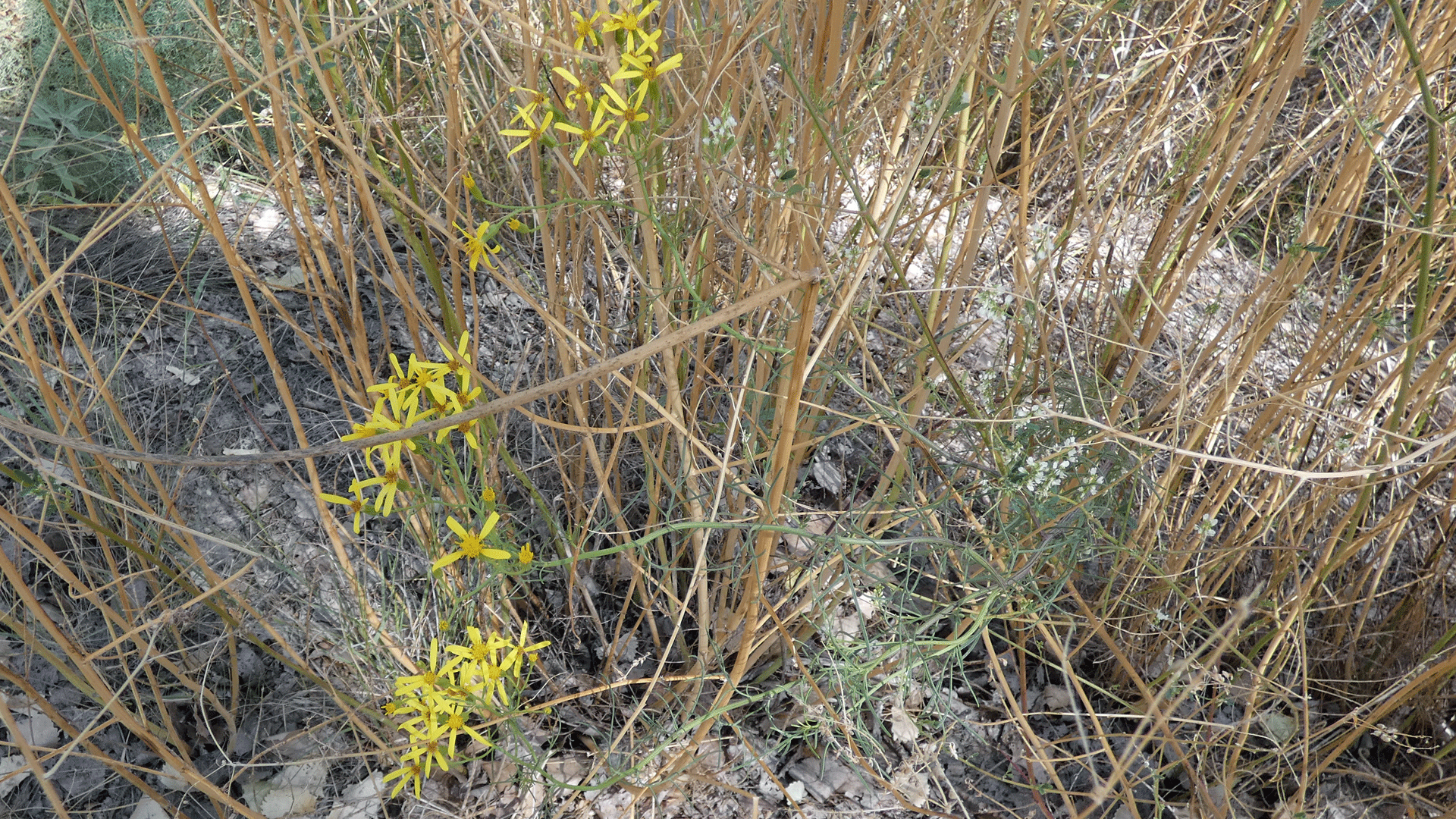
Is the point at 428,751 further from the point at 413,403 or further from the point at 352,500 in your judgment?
the point at 413,403

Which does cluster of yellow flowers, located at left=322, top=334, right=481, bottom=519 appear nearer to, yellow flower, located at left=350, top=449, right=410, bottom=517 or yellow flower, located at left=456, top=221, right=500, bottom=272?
yellow flower, located at left=350, top=449, right=410, bottom=517

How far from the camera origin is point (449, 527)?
1243 mm

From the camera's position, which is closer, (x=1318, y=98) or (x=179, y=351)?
(x=179, y=351)

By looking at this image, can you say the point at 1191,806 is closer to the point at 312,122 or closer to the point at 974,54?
the point at 974,54

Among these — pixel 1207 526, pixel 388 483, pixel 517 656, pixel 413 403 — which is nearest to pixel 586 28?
pixel 413 403

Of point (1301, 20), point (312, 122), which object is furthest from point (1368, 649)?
point (312, 122)

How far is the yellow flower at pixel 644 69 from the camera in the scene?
0.94 m

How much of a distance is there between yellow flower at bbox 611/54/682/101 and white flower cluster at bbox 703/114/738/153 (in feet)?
0.34

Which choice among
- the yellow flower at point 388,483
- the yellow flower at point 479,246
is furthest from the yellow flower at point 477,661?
the yellow flower at point 479,246

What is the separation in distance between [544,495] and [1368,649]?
166 cm

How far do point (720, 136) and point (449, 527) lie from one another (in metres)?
0.65

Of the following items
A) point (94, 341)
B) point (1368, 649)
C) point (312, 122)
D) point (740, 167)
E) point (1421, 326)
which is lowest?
point (1368, 649)

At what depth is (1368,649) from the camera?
1.74 m

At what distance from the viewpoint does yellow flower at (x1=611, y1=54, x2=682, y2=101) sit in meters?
0.94
